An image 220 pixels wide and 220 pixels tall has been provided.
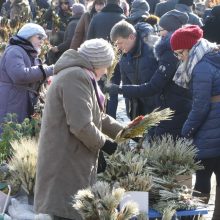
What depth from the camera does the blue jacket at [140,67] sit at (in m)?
5.62

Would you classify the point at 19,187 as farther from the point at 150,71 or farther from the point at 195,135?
the point at 150,71

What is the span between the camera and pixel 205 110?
462cm

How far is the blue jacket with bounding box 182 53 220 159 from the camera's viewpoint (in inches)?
179

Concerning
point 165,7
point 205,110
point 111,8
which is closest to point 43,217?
point 205,110

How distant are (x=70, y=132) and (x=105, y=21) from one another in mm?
3893

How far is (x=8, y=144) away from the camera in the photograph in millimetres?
4941

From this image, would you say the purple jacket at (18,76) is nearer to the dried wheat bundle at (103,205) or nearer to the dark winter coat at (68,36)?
the dried wheat bundle at (103,205)

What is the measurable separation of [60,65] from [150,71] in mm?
1934

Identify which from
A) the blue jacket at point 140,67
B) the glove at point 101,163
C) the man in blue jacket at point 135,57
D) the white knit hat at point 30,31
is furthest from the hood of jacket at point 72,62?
the white knit hat at point 30,31

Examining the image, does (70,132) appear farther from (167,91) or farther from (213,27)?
(213,27)

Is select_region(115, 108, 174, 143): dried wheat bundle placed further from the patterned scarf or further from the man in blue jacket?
the man in blue jacket

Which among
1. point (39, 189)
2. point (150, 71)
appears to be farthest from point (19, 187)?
point (150, 71)

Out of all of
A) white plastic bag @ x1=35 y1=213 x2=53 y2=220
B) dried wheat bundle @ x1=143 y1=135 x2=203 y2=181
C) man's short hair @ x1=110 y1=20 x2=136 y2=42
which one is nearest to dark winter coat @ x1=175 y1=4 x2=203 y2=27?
man's short hair @ x1=110 y1=20 x2=136 y2=42

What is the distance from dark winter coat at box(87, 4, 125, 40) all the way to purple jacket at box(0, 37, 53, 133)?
1759 millimetres
